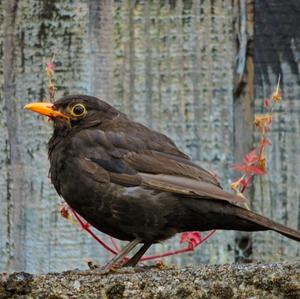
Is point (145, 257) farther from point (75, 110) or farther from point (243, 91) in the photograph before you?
point (243, 91)

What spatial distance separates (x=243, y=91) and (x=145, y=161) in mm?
619

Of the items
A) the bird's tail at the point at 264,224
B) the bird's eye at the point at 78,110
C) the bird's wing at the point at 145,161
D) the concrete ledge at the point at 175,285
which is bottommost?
the concrete ledge at the point at 175,285

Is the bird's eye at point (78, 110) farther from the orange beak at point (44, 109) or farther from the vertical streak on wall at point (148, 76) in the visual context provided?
the vertical streak on wall at point (148, 76)

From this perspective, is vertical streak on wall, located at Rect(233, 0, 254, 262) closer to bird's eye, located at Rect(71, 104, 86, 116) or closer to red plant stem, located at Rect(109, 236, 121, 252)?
red plant stem, located at Rect(109, 236, 121, 252)

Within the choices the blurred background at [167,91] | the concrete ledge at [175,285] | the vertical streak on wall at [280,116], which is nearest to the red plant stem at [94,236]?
the blurred background at [167,91]

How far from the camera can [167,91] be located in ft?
15.6

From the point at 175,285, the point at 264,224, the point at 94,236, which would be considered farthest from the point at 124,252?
the point at 175,285

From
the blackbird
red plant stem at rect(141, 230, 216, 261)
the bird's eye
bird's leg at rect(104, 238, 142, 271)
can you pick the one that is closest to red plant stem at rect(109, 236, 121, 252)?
red plant stem at rect(141, 230, 216, 261)

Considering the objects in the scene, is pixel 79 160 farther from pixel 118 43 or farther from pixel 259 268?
pixel 259 268

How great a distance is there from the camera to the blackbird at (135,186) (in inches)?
167

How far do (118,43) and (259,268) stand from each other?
6.40ft

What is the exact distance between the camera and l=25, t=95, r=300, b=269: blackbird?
4.25 m

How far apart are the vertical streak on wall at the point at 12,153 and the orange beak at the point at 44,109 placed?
0.33 m

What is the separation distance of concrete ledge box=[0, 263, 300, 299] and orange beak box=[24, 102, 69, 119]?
4.65ft
